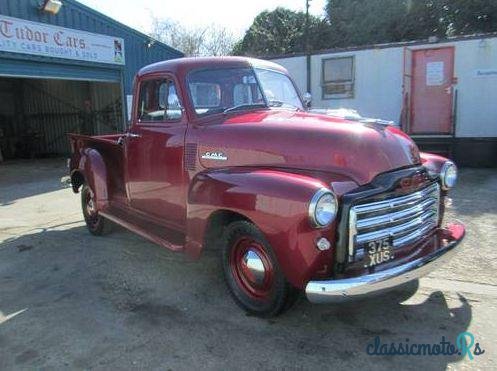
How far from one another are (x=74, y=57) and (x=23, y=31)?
5.44 ft

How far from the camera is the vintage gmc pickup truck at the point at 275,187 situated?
3342 millimetres

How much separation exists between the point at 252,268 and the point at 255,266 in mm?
47

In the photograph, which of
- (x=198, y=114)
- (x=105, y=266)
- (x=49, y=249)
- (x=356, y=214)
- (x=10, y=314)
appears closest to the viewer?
(x=356, y=214)

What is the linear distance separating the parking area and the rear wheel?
1.74 feet

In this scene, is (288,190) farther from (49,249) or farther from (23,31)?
(23,31)

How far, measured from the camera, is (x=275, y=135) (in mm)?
3932

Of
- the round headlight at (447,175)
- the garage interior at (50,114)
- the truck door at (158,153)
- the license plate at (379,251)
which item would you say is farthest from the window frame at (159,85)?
the garage interior at (50,114)

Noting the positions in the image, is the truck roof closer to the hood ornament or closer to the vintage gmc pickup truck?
the vintage gmc pickup truck

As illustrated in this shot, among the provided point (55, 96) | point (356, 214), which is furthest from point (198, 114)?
point (55, 96)

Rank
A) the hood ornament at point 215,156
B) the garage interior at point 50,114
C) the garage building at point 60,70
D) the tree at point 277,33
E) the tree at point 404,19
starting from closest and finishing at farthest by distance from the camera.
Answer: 1. the hood ornament at point 215,156
2. the garage building at point 60,70
3. the garage interior at point 50,114
4. the tree at point 404,19
5. the tree at point 277,33

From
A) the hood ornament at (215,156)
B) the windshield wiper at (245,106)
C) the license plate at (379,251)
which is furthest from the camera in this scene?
the windshield wiper at (245,106)

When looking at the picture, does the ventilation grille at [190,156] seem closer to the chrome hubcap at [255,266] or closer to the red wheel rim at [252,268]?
the red wheel rim at [252,268]

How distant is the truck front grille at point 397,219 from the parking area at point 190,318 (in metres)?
0.69

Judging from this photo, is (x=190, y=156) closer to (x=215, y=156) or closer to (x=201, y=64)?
(x=215, y=156)
